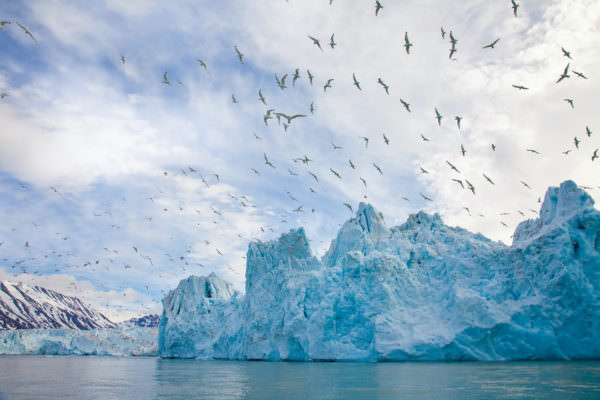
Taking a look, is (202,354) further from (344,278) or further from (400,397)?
(400,397)

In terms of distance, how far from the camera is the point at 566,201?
3300 cm

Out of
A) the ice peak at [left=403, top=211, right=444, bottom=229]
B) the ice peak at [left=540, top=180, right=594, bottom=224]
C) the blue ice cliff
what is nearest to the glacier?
the blue ice cliff

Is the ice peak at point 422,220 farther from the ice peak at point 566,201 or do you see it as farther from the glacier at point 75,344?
the glacier at point 75,344

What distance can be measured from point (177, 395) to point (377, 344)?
23586 millimetres

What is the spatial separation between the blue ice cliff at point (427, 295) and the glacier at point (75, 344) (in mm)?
39605

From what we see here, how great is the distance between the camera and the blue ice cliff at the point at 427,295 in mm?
29672

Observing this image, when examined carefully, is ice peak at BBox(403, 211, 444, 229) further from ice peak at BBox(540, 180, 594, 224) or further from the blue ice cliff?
ice peak at BBox(540, 180, 594, 224)

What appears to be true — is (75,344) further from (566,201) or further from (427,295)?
(566,201)

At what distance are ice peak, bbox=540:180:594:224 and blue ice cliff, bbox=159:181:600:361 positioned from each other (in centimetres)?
9

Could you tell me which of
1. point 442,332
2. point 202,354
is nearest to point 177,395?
point 442,332

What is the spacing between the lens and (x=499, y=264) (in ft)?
114

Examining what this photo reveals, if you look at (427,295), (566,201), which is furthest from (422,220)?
(566,201)

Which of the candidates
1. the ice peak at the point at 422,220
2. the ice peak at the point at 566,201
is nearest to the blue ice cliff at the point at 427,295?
the ice peak at the point at 566,201

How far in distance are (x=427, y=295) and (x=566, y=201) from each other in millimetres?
14694
